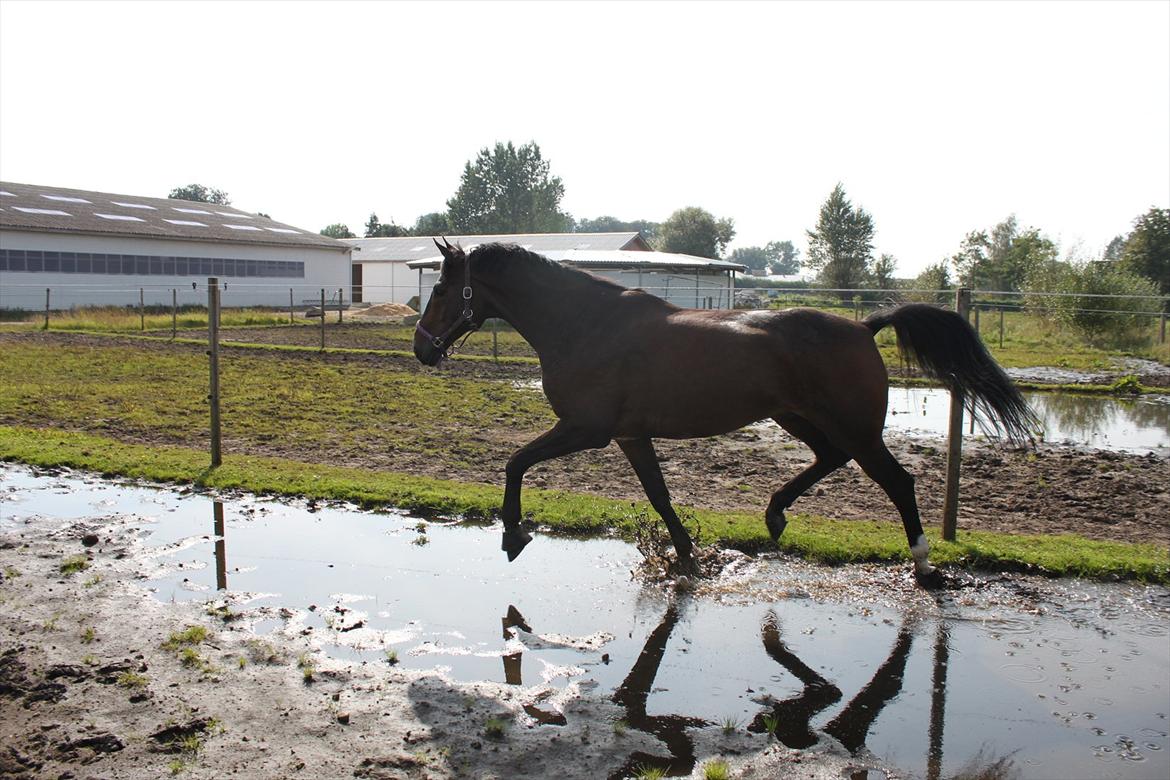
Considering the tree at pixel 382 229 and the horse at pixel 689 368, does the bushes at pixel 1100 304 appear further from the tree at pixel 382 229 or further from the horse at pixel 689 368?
the tree at pixel 382 229

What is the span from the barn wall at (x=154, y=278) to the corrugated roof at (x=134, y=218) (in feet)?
1.64

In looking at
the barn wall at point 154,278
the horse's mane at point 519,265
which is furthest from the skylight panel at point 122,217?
the horse's mane at point 519,265

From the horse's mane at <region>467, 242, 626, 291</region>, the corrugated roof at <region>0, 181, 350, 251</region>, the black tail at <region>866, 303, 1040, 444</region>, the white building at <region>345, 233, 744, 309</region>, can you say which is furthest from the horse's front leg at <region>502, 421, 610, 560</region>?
the corrugated roof at <region>0, 181, 350, 251</region>

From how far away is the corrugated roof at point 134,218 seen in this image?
1597 inches

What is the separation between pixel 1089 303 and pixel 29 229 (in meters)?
40.5

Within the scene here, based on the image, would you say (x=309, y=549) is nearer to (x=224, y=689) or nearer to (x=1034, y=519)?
(x=224, y=689)

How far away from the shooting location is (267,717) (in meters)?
4.11

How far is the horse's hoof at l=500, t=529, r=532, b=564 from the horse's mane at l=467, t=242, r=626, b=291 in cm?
185

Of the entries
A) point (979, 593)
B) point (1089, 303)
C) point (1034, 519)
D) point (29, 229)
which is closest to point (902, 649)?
point (979, 593)

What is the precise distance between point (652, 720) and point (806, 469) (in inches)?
120

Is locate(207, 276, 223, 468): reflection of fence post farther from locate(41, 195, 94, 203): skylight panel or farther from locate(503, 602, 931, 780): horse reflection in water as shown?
locate(41, 195, 94, 203): skylight panel

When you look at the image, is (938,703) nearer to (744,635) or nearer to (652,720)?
(744,635)

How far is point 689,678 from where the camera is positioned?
4793 millimetres

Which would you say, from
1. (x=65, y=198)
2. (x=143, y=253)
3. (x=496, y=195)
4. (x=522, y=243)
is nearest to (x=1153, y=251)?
(x=522, y=243)
